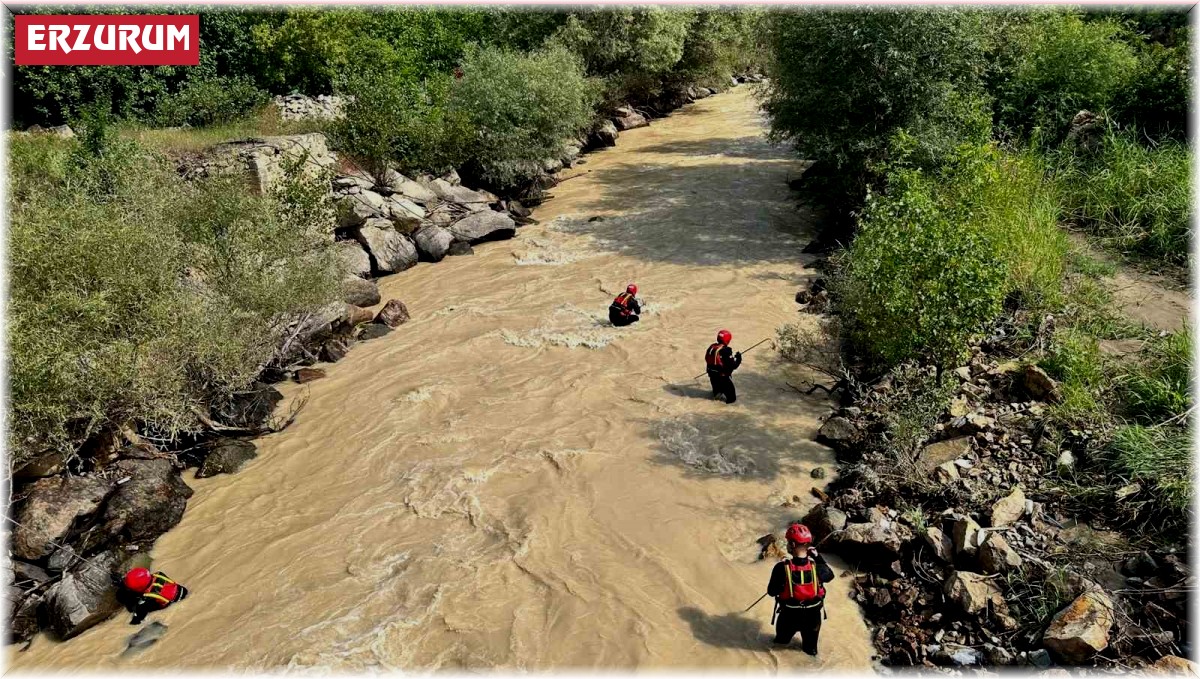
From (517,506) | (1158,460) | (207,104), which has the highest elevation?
(207,104)

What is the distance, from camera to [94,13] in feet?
70.4

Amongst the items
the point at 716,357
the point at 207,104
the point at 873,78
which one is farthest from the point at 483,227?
the point at 716,357

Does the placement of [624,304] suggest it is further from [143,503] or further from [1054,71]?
[1054,71]

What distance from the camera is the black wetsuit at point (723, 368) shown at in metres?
12.3

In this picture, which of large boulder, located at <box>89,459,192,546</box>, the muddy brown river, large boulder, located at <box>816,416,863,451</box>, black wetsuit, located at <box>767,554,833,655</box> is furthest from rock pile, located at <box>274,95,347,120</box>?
black wetsuit, located at <box>767,554,833,655</box>

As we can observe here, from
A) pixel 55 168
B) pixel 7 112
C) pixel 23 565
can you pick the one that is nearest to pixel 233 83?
pixel 7 112

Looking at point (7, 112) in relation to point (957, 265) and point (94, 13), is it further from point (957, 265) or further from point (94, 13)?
point (957, 265)

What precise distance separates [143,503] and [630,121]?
29.7 metres

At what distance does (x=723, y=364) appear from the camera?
12.3 meters

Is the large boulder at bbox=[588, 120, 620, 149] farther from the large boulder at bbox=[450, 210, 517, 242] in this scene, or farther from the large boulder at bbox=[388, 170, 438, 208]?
the large boulder at bbox=[450, 210, 517, 242]

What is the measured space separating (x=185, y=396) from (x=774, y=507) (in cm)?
868

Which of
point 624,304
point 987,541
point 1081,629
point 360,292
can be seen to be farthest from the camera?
point 360,292

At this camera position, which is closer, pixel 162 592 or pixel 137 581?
pixel 137 581

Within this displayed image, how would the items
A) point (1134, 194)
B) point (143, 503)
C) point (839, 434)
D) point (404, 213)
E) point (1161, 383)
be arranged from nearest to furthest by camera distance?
1. point (1161, 383)
2. point (143, 503)
3. point (839, 434)
4. point (1134, 194)
5. point (404, 213)
